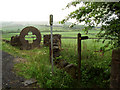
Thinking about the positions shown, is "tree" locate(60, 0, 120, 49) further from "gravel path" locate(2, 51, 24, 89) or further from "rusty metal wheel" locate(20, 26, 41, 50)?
"rusty metal wheel" locate(20, 26, 41, 50)

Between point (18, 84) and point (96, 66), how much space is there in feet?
8.84

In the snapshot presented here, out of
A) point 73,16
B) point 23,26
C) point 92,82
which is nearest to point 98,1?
point 73,16

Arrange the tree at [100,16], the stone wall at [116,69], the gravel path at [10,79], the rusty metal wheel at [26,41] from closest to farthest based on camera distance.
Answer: the stone wall at [116,69]
the tree at [100,16]
the gravel path at [10,79]
the rusty metal wheel at [26,41]

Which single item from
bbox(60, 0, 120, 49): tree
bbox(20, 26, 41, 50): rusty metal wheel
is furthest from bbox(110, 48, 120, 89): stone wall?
bbox(20, 26, 41, 50): rusty metal wheel

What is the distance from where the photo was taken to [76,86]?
4129 millimetres

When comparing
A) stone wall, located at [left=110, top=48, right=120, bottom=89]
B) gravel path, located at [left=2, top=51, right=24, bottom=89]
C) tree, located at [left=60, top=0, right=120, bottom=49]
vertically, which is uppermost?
tree, located at [left=60, top=0, right=120, bottom=49]

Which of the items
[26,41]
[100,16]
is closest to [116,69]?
[100,16]

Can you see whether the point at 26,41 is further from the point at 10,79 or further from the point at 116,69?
the point at 116,69

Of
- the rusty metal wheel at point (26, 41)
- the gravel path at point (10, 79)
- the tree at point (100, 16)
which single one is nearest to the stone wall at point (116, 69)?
the tree at point (100, 16)

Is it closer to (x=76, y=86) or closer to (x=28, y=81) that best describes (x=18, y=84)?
(x=28, y=81)

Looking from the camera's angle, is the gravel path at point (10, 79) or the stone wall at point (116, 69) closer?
the stone wall at point (116, 69)

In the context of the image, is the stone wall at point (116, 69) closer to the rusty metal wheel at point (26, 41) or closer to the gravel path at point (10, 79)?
the gravel path at point (10, 79)

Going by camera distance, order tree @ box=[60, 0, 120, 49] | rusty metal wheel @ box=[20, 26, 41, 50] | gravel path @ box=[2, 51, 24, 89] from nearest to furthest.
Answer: tree @ box=[60, 0, 120, 49] → gravel path @ box=[2, 51, 24, 89] → rusty metal wheel @ box=[20, 26, 41, 50]

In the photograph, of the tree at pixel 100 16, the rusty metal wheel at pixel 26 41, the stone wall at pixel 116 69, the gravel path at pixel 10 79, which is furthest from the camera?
the rusty metal wheel at pixel 26 41
